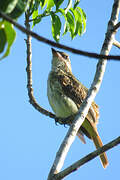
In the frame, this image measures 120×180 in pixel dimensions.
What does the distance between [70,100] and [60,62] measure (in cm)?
135

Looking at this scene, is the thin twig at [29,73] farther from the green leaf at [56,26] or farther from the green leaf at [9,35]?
the green leaf at [9,35]

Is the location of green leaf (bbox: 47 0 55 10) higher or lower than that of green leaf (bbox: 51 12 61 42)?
higher

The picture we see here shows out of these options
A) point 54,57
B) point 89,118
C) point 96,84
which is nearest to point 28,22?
point 96,84

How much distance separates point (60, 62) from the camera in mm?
6848

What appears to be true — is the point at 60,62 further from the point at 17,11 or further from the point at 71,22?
the point at 17,11

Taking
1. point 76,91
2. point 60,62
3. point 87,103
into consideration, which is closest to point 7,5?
point 87,103

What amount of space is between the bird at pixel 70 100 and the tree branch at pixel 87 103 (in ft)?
6.33

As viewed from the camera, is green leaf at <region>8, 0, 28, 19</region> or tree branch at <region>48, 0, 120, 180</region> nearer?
green leaf at <region>8, 0, 28, 19</region>

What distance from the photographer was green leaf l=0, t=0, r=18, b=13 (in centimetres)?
148

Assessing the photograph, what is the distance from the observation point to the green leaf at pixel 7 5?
148 cm

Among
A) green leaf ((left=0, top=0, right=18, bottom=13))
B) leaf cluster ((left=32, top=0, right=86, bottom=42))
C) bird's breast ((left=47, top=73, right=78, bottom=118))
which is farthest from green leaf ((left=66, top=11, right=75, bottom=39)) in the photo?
green leaf ((left=0, top=0, right=18, bottom=13))

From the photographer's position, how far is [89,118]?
5.50m

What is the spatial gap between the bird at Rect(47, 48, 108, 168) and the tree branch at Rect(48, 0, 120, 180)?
1.93 meters

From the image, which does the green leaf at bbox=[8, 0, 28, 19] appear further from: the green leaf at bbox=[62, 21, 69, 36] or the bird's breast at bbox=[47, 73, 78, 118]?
the bird's breast at bbox=[47, 73, 78, 118]
